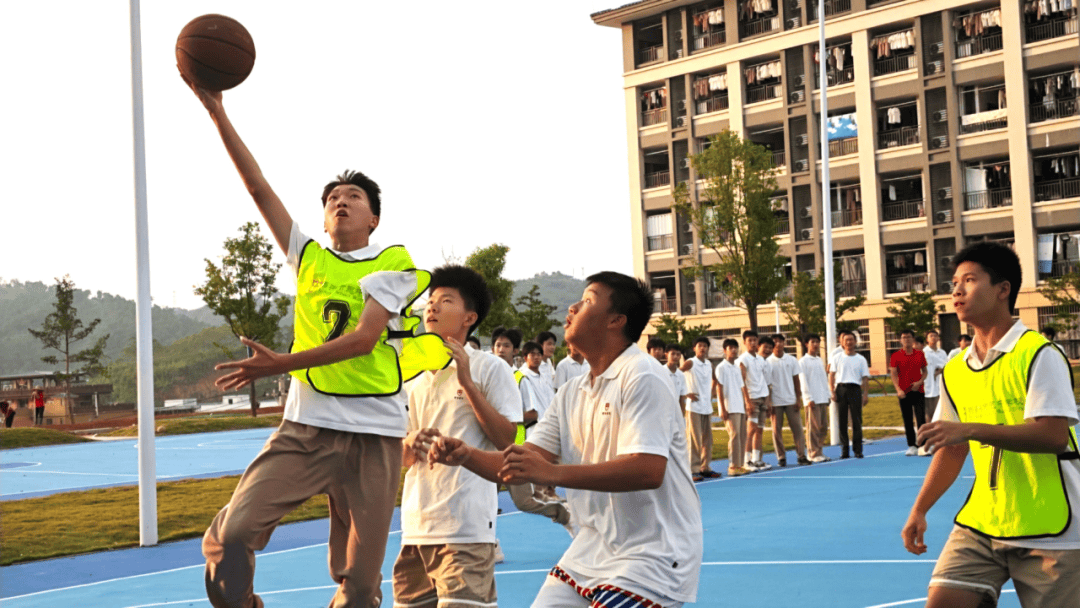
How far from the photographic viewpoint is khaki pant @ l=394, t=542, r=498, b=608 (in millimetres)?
4859

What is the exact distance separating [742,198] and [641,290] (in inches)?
1335

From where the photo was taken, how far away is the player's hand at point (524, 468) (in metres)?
3.32

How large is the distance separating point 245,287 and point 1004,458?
36.2 metres

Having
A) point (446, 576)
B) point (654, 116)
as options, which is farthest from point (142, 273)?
point (654, 116)

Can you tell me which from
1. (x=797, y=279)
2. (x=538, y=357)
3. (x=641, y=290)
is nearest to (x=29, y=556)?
(x=538, y=357)

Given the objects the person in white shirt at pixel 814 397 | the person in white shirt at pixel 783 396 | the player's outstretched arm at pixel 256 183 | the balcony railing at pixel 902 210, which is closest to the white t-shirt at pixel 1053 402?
the player's outstretched arm at pixel 256 183

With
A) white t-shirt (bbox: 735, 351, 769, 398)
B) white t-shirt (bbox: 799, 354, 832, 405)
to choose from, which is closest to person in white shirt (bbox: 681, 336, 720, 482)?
white t-shirt (bbox: 735, 351, 769, 398)

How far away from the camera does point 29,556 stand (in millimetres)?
10906

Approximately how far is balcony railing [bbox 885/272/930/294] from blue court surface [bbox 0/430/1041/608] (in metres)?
34.2

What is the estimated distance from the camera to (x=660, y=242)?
177 ft

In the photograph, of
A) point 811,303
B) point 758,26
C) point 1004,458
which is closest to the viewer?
point 1004,458

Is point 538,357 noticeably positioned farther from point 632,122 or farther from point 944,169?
point 632,122

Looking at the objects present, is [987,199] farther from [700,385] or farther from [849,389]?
[700,385]

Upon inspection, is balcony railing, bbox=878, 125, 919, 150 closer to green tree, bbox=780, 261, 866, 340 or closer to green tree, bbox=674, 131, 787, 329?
green tree, bbox=780, 261, 866, 340
